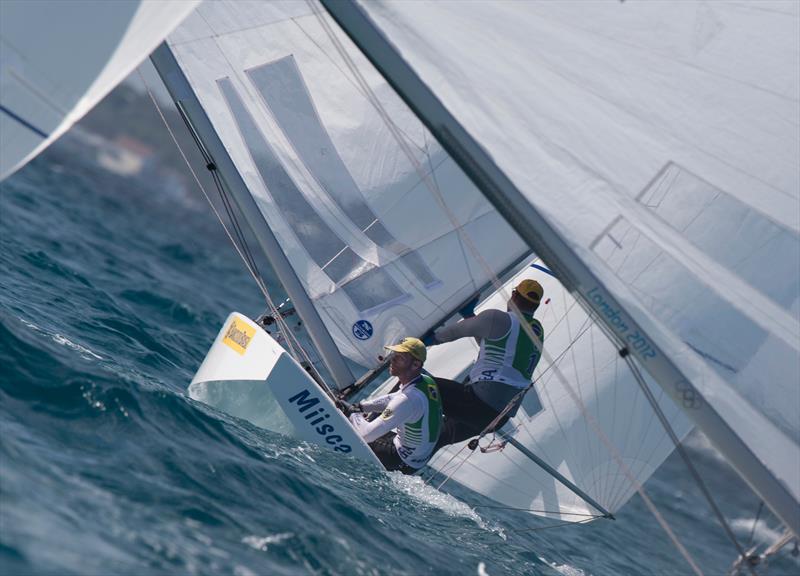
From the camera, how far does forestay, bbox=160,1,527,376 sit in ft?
21.1

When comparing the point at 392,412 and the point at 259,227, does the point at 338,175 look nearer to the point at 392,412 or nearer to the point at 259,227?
the point at 259,227

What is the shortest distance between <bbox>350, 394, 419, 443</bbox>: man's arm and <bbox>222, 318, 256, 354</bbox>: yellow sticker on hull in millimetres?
832

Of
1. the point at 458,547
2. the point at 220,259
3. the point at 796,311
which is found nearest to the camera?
the point at 796,311

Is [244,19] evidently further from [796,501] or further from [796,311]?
[796,501]

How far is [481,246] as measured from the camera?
7129mm

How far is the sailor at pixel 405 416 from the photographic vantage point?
21.2ft

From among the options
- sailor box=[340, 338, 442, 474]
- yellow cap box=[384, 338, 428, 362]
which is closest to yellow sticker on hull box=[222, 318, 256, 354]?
sailor box=[340, 338, 442, 474]

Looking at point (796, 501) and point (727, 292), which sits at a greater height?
point (727, 292)

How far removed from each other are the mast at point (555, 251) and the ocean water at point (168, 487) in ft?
3.06

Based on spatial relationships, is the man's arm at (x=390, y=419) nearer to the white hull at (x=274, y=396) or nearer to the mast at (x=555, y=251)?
the white hull at (x=274, y=396)

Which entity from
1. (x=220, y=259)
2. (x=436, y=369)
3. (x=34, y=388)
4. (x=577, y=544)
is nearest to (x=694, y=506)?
(x=577, y=544)

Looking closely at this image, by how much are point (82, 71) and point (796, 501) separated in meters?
3.63

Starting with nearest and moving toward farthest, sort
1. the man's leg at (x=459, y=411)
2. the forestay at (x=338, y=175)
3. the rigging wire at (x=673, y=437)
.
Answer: the rigging wire at (x=673, y=437)
the forestay at (x=338, y=175)
the man's leg at (x=459, y=411)

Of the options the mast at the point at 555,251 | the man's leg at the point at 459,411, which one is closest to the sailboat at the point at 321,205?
the man's leg at the point at 459,411
